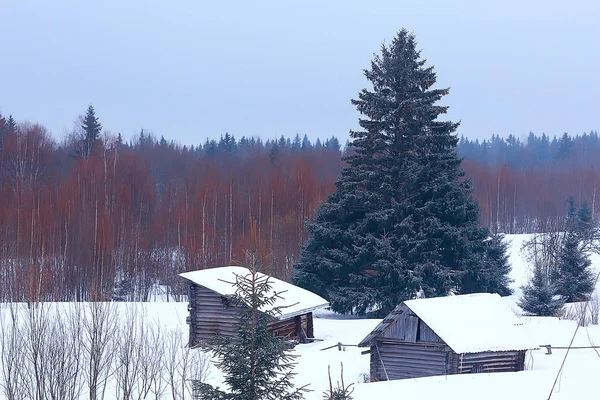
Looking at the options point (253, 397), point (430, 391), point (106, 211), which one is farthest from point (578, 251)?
point (253, 397)

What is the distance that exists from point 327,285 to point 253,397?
25.6 m

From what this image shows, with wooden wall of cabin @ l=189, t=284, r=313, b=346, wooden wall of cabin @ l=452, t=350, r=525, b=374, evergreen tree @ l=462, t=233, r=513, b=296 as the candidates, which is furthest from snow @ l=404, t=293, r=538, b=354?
evergreen tree @ l=462, t=233, r=513, b=296

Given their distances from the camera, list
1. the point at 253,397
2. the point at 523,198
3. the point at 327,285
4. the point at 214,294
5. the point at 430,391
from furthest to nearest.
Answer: the point at 523,198 < the point at 327,285 < the point at 214,294 < the point at 430,391 < the point at 253,397

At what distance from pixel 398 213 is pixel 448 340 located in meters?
13.5

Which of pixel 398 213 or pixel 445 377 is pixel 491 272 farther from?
pixel 445 377

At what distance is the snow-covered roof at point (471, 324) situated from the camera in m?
19.6

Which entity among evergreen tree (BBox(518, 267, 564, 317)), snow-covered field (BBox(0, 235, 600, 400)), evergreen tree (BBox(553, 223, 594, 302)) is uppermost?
evergreen tree (BBox(553, 223, 594, 302))

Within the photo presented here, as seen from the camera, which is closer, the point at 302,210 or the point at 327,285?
the point at 327,285

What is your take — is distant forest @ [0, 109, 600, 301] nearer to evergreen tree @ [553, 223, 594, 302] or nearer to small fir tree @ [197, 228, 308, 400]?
evergreen tree @ [553, 223, 594, 302]

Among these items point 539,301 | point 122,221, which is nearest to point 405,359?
point 539,301

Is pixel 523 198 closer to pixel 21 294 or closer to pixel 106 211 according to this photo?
pixel 106 211

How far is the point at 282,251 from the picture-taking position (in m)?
46.6

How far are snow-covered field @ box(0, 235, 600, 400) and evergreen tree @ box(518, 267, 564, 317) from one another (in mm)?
2898

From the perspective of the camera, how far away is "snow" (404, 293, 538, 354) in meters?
19.6
